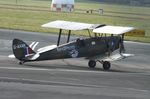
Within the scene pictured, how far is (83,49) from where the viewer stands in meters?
28.9

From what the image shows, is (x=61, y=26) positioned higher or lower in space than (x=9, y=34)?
higher

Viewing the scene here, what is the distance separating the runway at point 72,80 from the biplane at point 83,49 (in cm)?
48

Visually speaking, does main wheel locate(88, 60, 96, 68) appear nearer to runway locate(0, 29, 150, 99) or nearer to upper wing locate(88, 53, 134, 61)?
upper wing locate(88, 53, 134, 61)

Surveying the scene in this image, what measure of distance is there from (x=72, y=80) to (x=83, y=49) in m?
6.90

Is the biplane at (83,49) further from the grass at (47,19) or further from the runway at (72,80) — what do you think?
the grass at (47,19)

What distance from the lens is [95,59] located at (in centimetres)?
2897

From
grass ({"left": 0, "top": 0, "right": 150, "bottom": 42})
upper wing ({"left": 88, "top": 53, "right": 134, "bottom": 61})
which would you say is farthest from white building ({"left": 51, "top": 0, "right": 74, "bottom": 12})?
upper wing ({"left": 88, "top": 53, "right": 134, "bottom": 61})

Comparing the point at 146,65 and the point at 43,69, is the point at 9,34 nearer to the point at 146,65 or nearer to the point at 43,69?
the point at 146,65

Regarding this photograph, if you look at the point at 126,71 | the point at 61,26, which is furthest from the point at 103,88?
the point at 61,26

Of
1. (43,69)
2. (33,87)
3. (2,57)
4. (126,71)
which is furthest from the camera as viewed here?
(2,57)

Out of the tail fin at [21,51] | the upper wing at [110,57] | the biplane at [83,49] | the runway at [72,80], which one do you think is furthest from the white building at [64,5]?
the tail fin at [21,51]

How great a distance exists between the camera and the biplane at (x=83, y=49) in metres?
27.5

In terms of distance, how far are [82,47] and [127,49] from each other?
10.5 meters

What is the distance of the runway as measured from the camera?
18.3m
